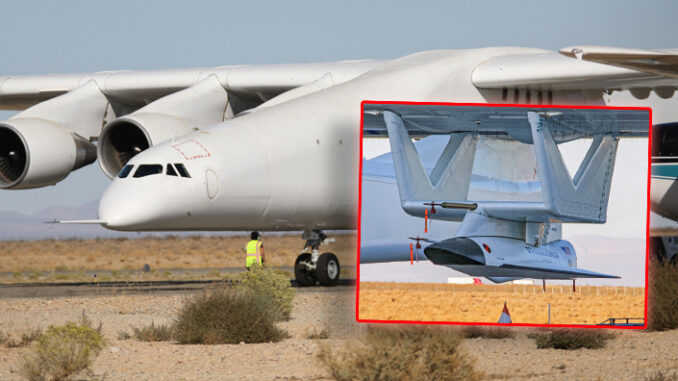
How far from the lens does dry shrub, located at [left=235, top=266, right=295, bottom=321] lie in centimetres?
1541

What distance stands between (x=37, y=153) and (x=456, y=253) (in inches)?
570

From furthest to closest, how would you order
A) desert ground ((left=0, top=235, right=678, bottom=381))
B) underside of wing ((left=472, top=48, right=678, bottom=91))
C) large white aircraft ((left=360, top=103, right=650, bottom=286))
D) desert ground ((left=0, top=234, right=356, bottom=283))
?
desert ground ((left=0, top=234, right=356, bottom=283))
underside of wing ((left=472, top=48, right=678, bottom=91))
desert ground ((left=0, top=235, right=678, bottom=381))
large white aircraft ((left=360, top=103, right=650, bottom=286))

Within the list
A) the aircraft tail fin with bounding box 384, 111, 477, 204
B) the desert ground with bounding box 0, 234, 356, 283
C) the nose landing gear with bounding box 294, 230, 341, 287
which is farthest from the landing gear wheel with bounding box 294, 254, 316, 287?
the aircraft tail fin with bounding box 384, 111, 477, 204

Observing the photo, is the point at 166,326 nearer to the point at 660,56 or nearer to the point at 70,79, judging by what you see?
the point at 660,56

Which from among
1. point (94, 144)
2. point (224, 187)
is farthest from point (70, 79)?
point (224, 187)

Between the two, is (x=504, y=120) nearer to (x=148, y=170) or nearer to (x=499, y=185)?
(x=499, y=185)

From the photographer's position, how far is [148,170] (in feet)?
48.8

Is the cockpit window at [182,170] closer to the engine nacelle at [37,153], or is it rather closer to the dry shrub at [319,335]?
the dry shrub at [319,335]

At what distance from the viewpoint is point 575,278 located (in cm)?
751

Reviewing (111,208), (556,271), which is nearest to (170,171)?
(111,208)

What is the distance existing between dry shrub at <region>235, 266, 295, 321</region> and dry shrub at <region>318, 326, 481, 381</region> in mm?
6572

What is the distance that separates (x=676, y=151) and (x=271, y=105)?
777 centimetres

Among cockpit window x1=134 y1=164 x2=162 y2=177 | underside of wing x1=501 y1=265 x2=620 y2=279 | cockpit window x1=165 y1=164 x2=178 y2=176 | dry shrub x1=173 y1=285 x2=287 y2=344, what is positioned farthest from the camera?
cockpit window x1=134 y1=164 x2=162 y2=177

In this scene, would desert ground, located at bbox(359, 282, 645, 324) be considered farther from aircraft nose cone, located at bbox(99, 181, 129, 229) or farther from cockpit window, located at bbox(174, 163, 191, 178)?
aircraft nose cone, located at bbox(99, 181, 129, 229)
